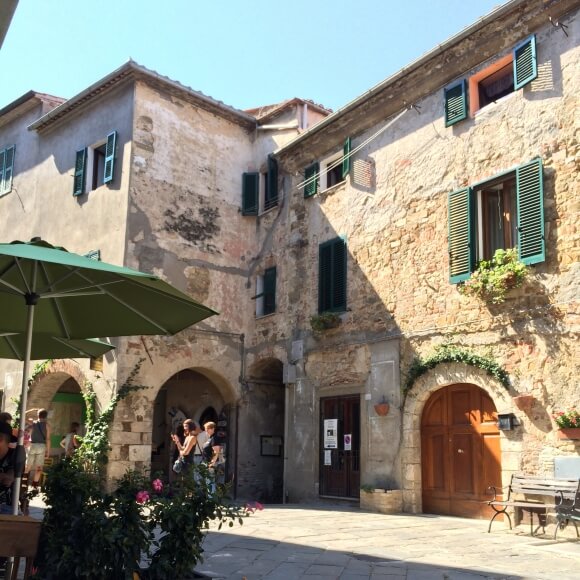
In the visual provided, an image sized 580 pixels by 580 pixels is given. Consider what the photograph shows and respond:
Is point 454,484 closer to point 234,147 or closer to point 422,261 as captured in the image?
point 422,261

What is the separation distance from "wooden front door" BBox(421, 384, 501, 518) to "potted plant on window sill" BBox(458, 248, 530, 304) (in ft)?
4.80

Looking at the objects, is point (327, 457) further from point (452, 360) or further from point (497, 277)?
point (497, 277)

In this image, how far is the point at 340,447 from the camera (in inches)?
499

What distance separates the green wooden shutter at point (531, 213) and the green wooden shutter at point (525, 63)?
129 centimetres

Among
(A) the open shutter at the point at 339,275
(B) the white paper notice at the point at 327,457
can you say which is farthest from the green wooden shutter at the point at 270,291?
(B) the white paper notice at the point at 327,457

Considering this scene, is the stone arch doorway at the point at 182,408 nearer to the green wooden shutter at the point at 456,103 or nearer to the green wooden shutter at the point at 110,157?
the green wooden shutter at the point at 110,157

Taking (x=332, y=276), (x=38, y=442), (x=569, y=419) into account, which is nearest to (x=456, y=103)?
(x=332, y=276)

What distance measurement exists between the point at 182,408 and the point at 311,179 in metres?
6.46

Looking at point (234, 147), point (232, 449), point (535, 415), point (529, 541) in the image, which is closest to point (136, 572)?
point (529, 541)

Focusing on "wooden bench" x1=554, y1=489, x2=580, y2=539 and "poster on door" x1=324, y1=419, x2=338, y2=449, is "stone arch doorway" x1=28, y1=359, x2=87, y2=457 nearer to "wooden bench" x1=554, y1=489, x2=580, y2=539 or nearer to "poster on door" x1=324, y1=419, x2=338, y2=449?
"poster on door" x1=324, y1=419, x2=338, y2=449

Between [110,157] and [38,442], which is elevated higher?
[110,157]

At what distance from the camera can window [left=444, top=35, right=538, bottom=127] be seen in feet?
34.2

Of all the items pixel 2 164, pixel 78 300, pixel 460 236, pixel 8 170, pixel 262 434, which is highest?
pixel 2 164

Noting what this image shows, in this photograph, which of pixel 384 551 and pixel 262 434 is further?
pixel 262 434
